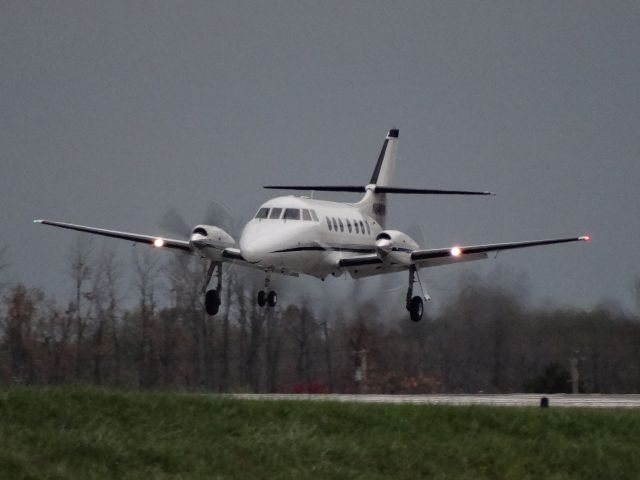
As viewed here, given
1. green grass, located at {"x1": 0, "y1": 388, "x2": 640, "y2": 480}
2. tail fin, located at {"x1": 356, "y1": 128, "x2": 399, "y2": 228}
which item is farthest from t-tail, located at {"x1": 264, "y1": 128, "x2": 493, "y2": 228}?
green grass, located at {"x1": 0, "y1": 388, "x2": 640, "y2": 480}

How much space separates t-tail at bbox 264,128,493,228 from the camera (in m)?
45.4

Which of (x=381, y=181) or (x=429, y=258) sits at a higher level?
(x=381, y=181)

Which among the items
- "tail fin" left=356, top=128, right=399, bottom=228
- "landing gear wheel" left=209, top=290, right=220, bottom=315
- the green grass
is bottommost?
the green grass

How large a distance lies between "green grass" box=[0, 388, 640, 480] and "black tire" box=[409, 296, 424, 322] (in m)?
19.9

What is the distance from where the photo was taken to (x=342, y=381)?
49094 millimetres

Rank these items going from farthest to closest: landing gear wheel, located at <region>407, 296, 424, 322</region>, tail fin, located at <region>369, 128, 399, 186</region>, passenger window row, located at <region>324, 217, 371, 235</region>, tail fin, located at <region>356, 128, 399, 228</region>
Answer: tail fin, located at <region>369, 128, 399, 186</region> → tail fin, located at <region>356, 128, 399, 228</region> → landing gear wheel, located at <region>407, 296, 424, 322</region> → passenger window row, located at <region>324, 217, 371, 235</region>

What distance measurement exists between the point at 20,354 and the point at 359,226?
45.3ft

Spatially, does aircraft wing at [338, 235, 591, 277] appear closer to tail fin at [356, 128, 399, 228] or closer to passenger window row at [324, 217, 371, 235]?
passenger window row at [324, 217, 371, 235]

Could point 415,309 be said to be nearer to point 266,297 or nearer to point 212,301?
point 266,297

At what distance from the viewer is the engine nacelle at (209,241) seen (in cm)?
4081

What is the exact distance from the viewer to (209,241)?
4084 centimetres

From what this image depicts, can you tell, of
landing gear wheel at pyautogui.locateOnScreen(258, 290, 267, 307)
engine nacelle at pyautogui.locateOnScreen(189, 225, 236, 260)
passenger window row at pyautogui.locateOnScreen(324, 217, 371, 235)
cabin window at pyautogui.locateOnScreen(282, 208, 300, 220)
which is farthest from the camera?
passenger window row at pyautogui.locateOnScreen(324, 217, 371, 235)

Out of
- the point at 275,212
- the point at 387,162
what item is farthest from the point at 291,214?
the point at 387,162

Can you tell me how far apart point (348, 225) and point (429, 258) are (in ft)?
9.38
